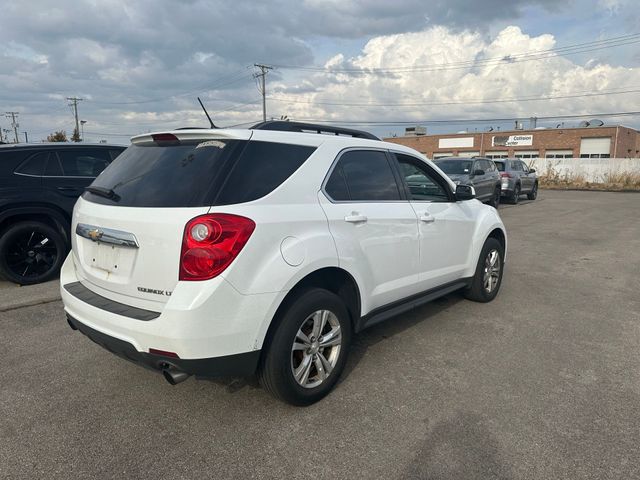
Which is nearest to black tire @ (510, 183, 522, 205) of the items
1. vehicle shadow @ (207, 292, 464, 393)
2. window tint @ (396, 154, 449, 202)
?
vehicle shadow @ (207, 292, 464, 393)

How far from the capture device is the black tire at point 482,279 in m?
4.87

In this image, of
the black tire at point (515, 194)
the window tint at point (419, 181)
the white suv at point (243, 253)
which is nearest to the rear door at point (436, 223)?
the window tint at point (419, 181)

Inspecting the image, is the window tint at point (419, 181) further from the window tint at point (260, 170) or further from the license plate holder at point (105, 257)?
the license plate holder at point (105, 257)

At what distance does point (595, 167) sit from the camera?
115ft

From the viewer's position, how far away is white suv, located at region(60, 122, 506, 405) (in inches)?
94.8

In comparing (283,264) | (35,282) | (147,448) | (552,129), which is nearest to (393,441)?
(283,264)

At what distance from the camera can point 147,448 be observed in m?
2.54

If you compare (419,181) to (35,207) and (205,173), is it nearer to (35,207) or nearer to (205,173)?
(205,173)

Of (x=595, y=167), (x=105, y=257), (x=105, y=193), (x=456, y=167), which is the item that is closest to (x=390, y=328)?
(x=105, y=257)

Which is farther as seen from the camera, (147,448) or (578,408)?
(578,408)

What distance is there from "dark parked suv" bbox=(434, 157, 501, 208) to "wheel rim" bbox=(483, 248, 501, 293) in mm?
7984

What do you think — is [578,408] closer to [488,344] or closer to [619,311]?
[488,344]

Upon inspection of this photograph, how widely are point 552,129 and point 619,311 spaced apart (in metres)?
54.6

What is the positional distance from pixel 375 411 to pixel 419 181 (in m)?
2.09
